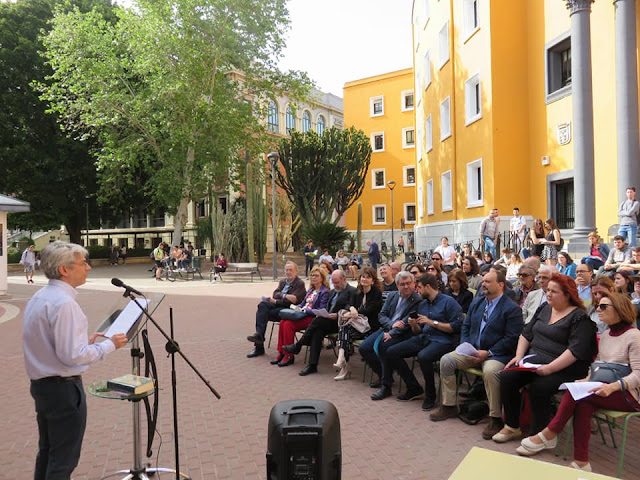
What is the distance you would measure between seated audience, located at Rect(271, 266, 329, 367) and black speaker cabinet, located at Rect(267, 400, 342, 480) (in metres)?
4.63

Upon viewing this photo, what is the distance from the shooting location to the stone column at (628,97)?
13.1 m

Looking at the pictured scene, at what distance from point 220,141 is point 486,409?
1057 inches

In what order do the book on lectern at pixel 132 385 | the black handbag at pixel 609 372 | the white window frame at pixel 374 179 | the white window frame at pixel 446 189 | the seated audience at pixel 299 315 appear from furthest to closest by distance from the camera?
the white window frame at pixel 374 179 → the white window frame at pixel 446 189 → the seated audience at pixel 299 315 → the black handbag at pixel 609 372 → the book on lectern at pixel 132 385

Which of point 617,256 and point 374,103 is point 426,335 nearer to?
point 617,256

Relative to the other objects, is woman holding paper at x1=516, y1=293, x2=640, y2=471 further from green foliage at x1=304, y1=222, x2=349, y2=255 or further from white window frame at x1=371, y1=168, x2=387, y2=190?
white window frame at x1=371, y1=168, x2=387, y2=190

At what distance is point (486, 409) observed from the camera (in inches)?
212

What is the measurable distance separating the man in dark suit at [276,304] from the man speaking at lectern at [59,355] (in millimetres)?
5444

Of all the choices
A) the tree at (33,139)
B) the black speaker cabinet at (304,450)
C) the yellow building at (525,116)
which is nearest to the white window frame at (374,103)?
the yellow building at (525,116)

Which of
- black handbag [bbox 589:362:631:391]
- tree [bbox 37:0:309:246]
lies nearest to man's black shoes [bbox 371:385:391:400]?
black handbag [bbox 589:362:631:391]

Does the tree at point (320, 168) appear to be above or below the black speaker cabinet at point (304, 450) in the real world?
above

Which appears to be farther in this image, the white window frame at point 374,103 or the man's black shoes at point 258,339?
the white window frame at point 374,103

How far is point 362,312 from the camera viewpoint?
743 centimetres

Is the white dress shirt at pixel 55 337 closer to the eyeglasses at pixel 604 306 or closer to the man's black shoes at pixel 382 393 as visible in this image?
the man's black shoes at pixel 382 393

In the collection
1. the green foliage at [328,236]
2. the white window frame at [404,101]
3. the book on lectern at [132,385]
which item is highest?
the white window frame at [404,101]
